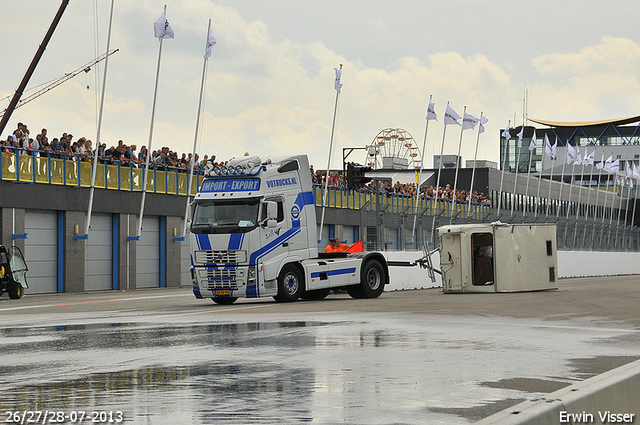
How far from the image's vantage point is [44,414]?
7953 mm

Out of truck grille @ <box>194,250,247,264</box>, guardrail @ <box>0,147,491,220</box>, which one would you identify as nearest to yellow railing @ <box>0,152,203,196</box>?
guardrail @ <box>0,147,491,220</box>

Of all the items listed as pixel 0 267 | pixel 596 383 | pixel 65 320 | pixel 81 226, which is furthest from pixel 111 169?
pixel 596 383

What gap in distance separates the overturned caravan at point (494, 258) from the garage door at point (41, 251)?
1492 centimetres

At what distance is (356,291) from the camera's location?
27.9 m

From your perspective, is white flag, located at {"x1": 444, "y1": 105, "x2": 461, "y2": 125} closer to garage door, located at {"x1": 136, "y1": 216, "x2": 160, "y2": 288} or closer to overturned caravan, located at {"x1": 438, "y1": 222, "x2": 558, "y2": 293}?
garage door, located at {"x1": 136, "y1": 216, "x2": 160, "y2": 288}

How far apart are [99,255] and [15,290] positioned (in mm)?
8109

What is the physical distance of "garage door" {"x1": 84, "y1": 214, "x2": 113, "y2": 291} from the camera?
129ft

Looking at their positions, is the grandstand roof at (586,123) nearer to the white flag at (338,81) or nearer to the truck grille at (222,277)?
the white flag at (338,81)

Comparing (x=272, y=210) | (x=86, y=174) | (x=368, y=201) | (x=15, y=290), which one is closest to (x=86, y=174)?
(x=86, y=174)

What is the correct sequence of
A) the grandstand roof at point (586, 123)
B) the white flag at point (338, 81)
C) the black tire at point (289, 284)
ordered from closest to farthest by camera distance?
1. the black tire at point (289, 284)
2. the white flag at point (338, 81)
3. the grandstand roof at point (586, 123)

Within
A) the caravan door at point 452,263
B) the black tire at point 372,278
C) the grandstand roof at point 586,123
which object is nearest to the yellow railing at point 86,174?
the caravan door at point 452,263

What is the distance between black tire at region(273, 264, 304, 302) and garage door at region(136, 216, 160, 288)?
58.4 ft

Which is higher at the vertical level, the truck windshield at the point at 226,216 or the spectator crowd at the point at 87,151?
the spectator crowd at the point at 87,151

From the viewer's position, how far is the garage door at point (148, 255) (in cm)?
4244
